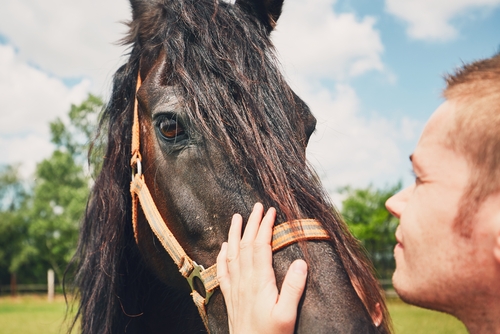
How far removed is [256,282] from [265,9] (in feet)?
5.96

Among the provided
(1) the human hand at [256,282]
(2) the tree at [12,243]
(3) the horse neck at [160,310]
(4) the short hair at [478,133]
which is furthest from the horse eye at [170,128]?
(2) the tree at [12,243]

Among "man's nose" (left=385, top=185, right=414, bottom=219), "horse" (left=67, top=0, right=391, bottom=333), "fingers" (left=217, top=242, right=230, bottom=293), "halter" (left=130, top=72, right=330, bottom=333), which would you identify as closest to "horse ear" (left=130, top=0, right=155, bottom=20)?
"horse" (left=67, top=0, right=391, bottom=333)

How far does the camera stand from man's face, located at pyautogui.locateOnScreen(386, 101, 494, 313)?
0.96m

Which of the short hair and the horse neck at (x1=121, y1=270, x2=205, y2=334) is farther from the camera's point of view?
the horse neck at (x1=121, y1=270, x2=205, y2=334)

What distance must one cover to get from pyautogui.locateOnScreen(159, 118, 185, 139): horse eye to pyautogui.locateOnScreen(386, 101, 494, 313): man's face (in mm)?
1154

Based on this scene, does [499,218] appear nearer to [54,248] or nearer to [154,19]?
[154,19]

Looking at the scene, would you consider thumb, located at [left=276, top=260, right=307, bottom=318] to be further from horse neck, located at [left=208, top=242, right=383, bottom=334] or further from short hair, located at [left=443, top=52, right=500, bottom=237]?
short hair, located at [left=443, top=52, right=500, bottom=237]

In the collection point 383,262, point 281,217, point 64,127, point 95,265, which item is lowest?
point 383,262

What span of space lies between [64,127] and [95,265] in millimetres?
33647

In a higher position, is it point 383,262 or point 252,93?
point 252,93

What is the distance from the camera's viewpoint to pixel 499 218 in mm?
869

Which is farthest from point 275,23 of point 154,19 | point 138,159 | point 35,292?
point 35,292

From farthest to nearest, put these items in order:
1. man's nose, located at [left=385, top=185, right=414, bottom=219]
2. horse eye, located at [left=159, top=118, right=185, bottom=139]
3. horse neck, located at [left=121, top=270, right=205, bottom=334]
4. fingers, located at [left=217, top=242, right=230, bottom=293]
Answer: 1. horse neck, located at [left=121, top=270, right=205, bottom=334]
2. horse eye, located at [left=159, top=118, right=185, bottom=139]
3. fingers, located at [left=217, top=242, right=230, bottom=293]
4. man's nose, located at [left=385, top=185, right=414, bottom=219]

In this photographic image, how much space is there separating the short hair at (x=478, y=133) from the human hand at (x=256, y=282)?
579 mm
